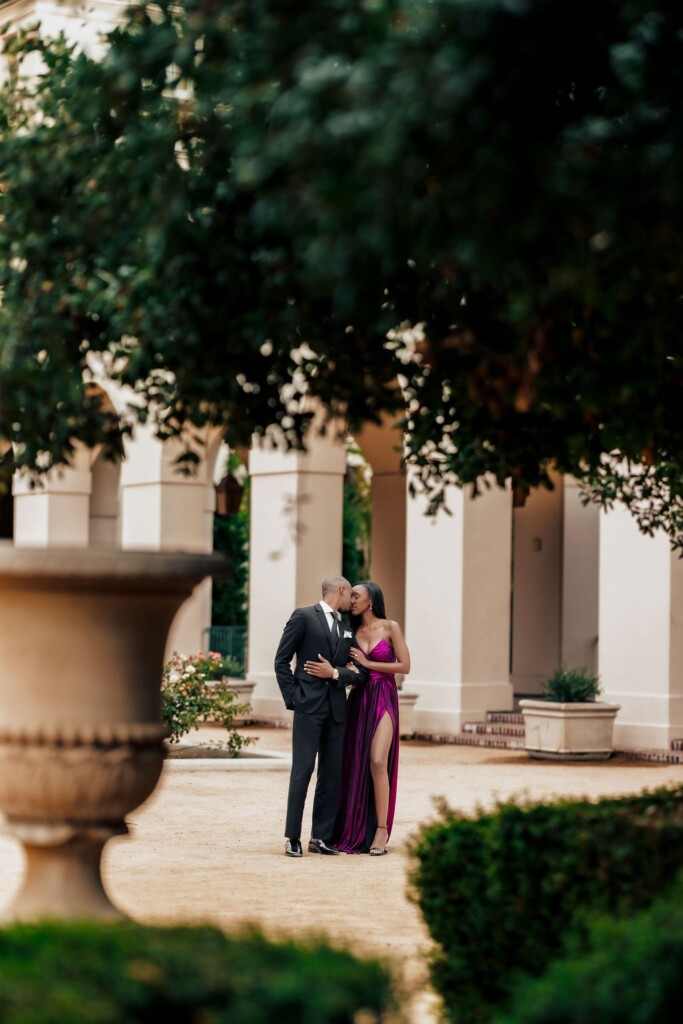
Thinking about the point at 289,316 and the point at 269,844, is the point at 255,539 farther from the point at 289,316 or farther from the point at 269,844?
the point at 289,316

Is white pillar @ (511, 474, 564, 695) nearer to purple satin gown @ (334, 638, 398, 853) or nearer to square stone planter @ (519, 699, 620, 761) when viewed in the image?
square stone planter @ (519, 699, 620, 761)

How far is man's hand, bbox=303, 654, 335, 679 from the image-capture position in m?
11.0

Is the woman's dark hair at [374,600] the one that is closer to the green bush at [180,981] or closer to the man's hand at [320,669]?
the man's hand at [320,669]

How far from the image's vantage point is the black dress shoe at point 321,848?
1098 centimetres

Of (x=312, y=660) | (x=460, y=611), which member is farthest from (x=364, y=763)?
(x=460, y=611)

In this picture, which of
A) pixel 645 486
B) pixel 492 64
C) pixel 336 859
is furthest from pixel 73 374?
pixel 645 486

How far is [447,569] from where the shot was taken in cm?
2059

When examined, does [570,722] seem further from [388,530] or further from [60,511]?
[60,511]

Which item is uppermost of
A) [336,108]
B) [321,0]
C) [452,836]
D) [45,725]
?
[321,0]

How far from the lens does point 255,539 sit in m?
23.0

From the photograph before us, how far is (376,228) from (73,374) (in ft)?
8.16

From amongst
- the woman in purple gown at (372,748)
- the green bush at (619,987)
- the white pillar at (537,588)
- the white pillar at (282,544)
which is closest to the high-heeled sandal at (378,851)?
the woman in purple gown at (372,748)

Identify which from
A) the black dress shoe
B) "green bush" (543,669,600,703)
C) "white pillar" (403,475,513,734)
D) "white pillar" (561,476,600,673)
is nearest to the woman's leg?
the black dress shoe

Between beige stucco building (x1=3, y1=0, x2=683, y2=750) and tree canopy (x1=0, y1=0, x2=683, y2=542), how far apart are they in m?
9.76
